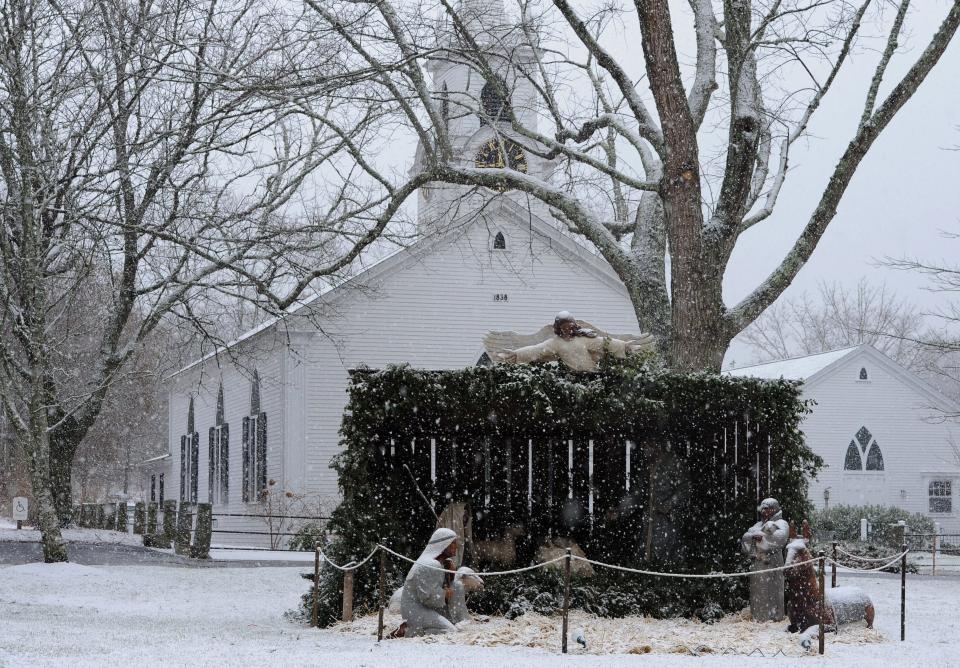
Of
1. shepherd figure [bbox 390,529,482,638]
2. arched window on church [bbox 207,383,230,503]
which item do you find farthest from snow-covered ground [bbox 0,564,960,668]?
arched window on church [bbox 207,383,230,503]

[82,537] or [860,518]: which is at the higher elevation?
[860,518]

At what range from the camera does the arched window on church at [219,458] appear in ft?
114

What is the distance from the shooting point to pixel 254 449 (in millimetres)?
31156

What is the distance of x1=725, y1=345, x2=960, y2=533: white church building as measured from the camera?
3381cm

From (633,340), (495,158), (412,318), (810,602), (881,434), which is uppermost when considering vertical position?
(495,158)

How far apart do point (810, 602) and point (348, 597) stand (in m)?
4.75

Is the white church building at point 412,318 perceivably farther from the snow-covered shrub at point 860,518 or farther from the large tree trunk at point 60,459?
the snow-covered shrub at point 860,518

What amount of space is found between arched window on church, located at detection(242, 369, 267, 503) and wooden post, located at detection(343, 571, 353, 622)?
16.8m

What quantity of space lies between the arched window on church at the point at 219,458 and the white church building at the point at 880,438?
16.7 m

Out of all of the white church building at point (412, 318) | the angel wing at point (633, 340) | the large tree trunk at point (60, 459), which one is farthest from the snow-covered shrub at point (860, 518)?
the large tree trunk at point (60, 459)

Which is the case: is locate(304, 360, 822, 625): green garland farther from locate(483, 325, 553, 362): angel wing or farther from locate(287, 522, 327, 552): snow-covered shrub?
locate(287, 522, 327, 552): snow-covered shrub

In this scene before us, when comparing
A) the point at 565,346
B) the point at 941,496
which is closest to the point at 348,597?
the point at 565,346

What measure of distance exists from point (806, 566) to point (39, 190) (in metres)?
15.3

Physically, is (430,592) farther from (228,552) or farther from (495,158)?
(495,158)
